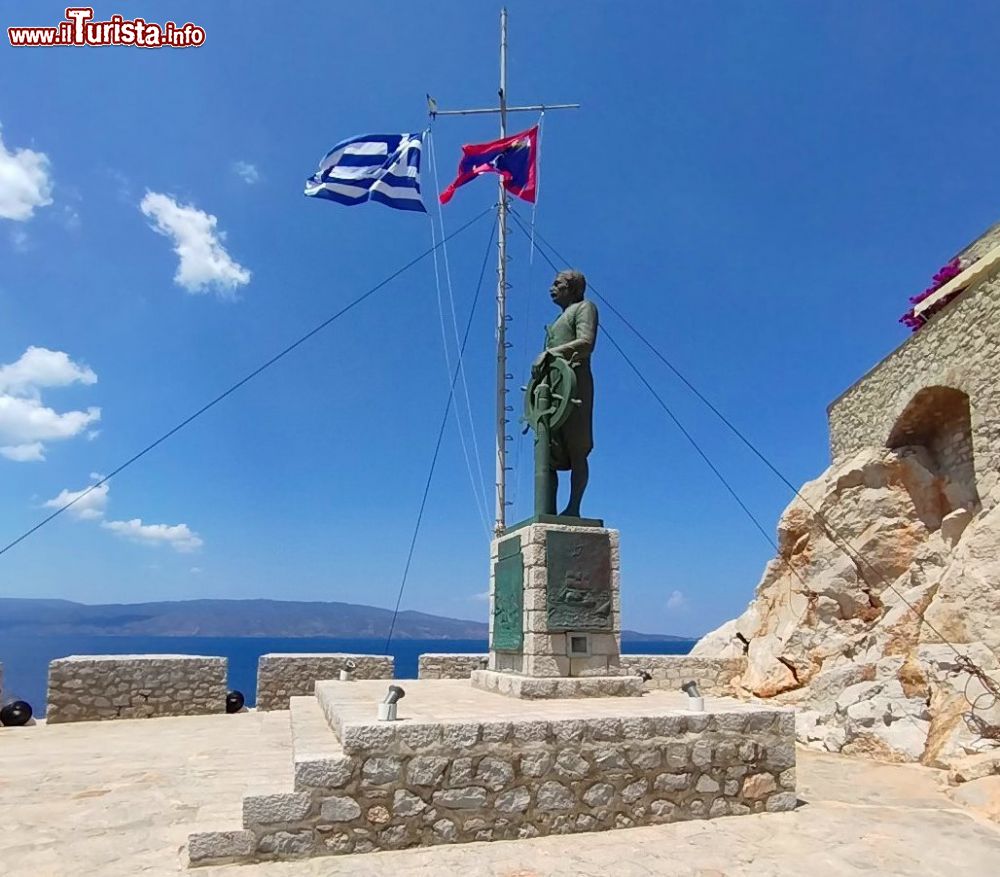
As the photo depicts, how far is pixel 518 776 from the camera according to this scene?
5.27 metres

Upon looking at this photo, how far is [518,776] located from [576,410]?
4166mm

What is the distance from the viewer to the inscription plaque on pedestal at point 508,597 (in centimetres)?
766

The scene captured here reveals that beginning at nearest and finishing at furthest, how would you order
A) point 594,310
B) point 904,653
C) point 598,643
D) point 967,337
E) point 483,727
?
point 483,727
point 598,643
point 594,310
point 904,653
point 967,337

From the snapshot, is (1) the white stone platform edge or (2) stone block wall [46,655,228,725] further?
(2) stone block wall [46,655,228,725]

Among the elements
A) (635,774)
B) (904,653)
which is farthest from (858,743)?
(635,774)

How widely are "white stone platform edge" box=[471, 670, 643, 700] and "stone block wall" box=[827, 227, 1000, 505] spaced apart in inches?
296

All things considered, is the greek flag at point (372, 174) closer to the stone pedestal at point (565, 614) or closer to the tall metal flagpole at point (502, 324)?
the tall metal flagpole at point (502, 324)

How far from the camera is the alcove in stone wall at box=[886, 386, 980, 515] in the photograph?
42.2ft

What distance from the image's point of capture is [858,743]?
8750mm

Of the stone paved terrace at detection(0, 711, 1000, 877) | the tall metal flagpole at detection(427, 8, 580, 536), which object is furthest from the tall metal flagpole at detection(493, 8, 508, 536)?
the stone paved terrace at detection(0, 711, 1000, 877)

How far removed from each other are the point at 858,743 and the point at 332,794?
6852 mm

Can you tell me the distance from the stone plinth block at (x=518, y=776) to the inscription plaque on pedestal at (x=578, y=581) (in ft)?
3.82

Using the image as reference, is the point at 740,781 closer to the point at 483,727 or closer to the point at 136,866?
the point at 483,727

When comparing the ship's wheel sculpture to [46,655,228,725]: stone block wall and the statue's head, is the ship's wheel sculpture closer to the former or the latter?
the statue's head
